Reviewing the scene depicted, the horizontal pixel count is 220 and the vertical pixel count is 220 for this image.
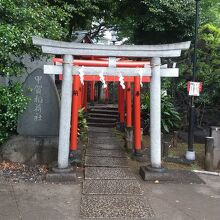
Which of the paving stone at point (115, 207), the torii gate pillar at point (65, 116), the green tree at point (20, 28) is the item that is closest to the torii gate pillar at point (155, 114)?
the paving stone at point (115, 207)

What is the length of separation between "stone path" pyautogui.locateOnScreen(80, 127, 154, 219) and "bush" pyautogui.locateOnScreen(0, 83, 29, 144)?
88.7 inches

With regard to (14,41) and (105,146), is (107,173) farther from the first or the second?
(14,41)

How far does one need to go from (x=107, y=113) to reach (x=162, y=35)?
457cm

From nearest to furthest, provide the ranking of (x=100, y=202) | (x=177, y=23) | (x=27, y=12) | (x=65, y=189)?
(x=100, y=202), (x=65, y=189), (x=27, y=12), (x=177, y=23)

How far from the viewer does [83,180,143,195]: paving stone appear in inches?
286

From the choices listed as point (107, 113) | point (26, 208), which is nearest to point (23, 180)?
point (26, 208)

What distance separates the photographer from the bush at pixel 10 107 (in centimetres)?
873

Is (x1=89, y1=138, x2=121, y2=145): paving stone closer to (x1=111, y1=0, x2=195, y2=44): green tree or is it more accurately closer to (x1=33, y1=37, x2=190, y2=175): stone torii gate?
(x1=33, y1=37, x2=190, y2=175): stone torii gate

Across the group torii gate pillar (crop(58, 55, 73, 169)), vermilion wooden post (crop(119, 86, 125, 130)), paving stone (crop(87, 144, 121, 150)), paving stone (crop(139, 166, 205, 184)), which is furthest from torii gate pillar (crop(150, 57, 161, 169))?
vermilion wooden post (crop(119, 86, 125, 130))

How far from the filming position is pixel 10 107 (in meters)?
8.75

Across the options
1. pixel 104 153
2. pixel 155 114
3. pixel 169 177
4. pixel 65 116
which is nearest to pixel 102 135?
pixel 104 153

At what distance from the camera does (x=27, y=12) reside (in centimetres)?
888

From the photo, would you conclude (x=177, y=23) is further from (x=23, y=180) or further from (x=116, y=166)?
(x=23, y=180)

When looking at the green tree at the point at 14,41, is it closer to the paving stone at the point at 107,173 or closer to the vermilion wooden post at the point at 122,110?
the paving stone at the point at 107,173
